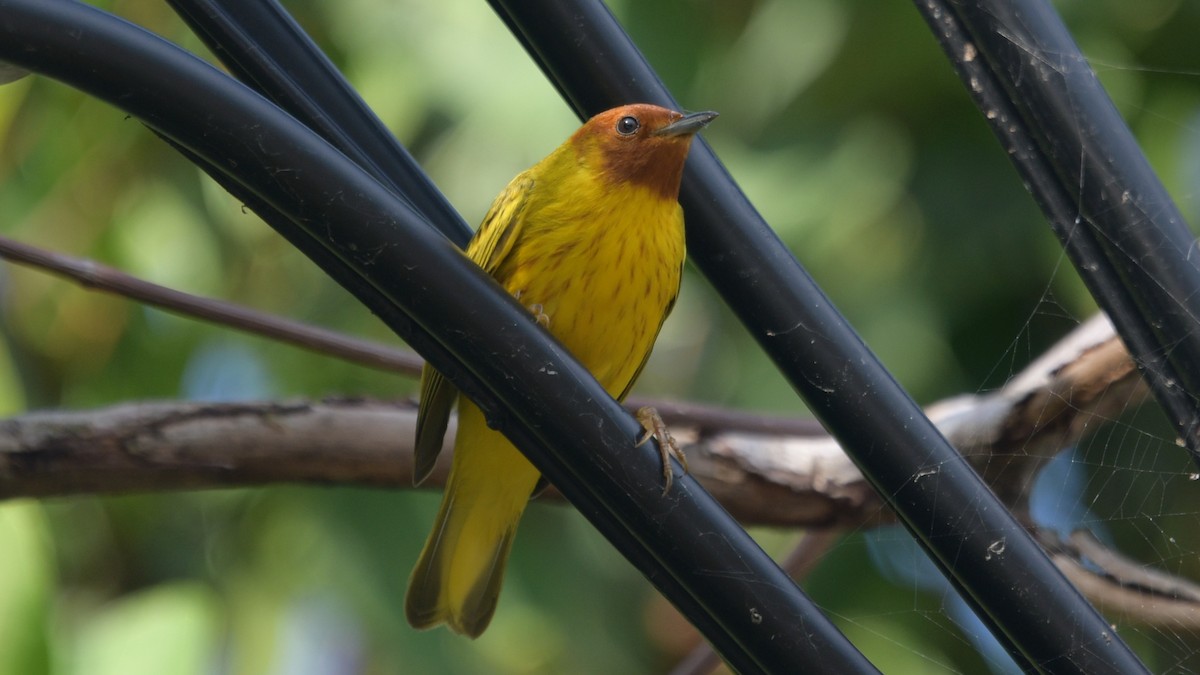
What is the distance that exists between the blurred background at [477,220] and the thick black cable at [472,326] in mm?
2631

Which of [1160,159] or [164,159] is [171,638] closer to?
[164,159]

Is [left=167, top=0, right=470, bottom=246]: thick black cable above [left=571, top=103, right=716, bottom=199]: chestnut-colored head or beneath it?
above

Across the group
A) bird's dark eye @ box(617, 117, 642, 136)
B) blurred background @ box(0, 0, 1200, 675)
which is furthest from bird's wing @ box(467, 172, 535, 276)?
blurred background @ box(0, 0, 1200, 675)

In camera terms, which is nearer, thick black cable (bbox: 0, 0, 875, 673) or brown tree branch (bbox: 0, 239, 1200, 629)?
thick black cable (bbox: 0, 0, 875, 673)

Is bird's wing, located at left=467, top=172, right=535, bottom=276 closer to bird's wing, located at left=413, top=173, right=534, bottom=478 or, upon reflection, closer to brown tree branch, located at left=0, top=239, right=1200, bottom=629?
bird's wing, located at left=413, top=173, right=534, bottom=478

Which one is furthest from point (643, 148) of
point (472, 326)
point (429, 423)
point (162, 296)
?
point (472, 326)

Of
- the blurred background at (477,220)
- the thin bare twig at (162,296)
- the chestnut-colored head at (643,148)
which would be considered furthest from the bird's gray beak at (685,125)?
the blurred background at (477,220)

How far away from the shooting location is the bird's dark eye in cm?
262

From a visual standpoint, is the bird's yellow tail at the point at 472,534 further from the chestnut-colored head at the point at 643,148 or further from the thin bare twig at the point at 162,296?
the chestnut-colored head at the point at 643,148

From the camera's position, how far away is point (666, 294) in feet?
9.21

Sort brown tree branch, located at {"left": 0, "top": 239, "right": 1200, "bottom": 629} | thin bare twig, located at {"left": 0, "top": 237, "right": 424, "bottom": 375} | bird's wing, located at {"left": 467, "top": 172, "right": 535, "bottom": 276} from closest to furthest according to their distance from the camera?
1. thin bare twig, located at {"left": 0, "top": 237, "right": 424, "bottom": 375}
2. bird's wing, located at {"left": 467, "top": 172, "right": 535, "bottom": 276}
3. brown tree branch, located at {"left": 0, "top": 239, "right": 1200, "bottom": 629}

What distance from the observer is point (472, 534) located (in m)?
3.04

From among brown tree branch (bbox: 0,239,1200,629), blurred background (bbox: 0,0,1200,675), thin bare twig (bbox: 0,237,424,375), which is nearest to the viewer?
thin bare twig (bbox: 0,237,424,375)

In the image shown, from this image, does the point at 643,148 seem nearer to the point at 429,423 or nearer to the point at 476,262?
the point at 476,262
